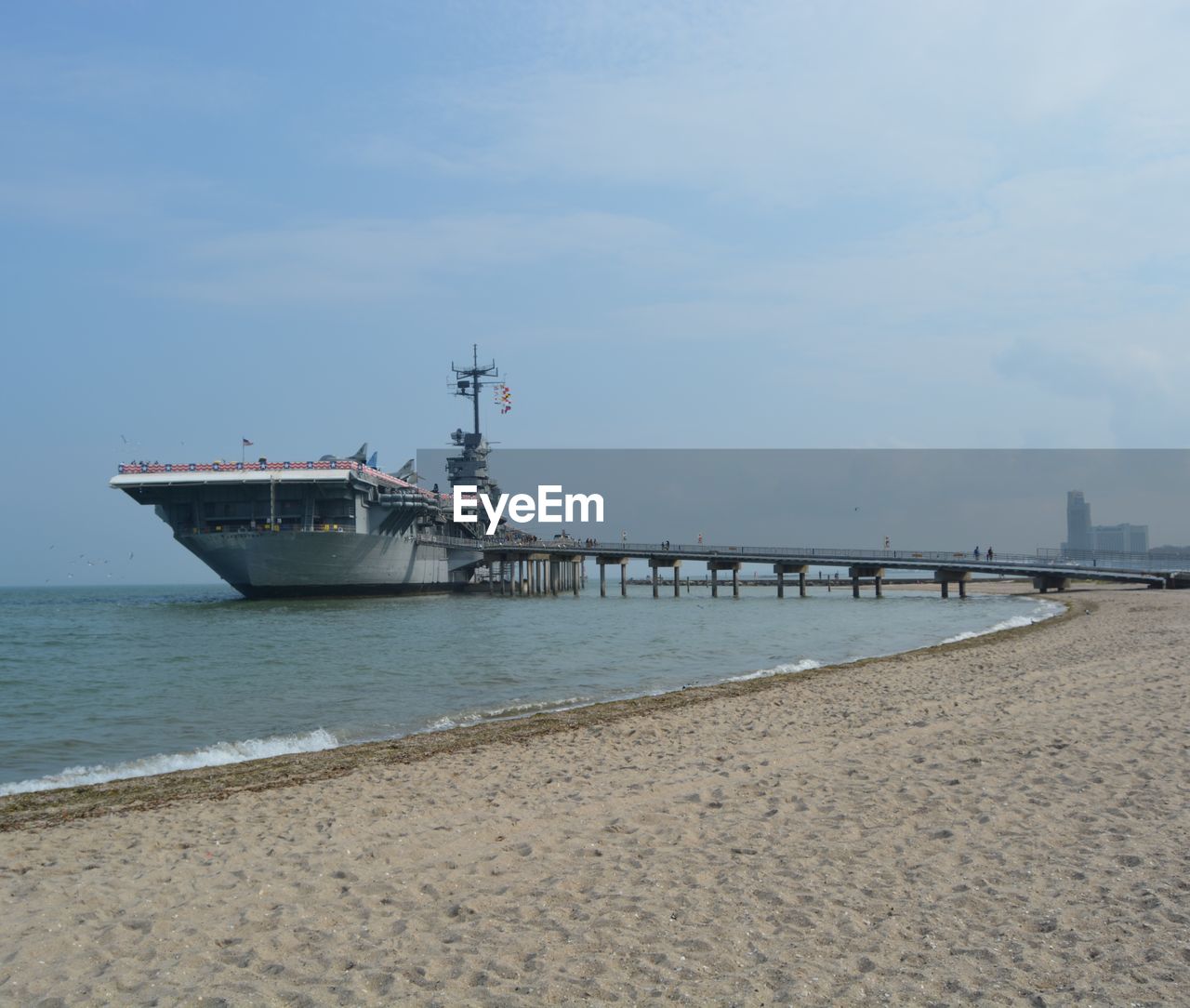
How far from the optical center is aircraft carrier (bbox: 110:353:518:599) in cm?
5056

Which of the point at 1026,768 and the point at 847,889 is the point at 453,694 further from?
the point at 847,889

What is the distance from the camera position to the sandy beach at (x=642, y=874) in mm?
4398

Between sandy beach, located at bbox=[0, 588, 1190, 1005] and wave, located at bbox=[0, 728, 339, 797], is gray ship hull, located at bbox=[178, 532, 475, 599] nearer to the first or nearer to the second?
wave, located at bbox=[0, 728, 339, 797]

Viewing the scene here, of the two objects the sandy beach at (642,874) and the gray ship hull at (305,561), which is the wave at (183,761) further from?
the gray ship hull at (305,561)

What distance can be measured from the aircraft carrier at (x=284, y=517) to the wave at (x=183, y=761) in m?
38.8

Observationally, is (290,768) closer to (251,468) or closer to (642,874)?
(642,874)

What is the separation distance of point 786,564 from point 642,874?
58.9m

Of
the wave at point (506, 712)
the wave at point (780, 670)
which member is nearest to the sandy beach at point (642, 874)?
the wave at point (506, 712)

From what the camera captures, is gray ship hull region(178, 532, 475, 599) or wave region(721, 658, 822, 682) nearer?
wave region(721, 658, 822, 682)

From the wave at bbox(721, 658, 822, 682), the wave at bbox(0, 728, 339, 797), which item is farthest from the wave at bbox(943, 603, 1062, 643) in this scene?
the wave at bbox(0, 728, 339, 797)

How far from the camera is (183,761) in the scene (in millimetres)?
11578

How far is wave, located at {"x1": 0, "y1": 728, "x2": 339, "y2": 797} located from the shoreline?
0.27 m

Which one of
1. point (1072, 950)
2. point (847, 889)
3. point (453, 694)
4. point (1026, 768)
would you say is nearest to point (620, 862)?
point (847, 889)

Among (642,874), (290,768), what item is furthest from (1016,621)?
(642,874)
